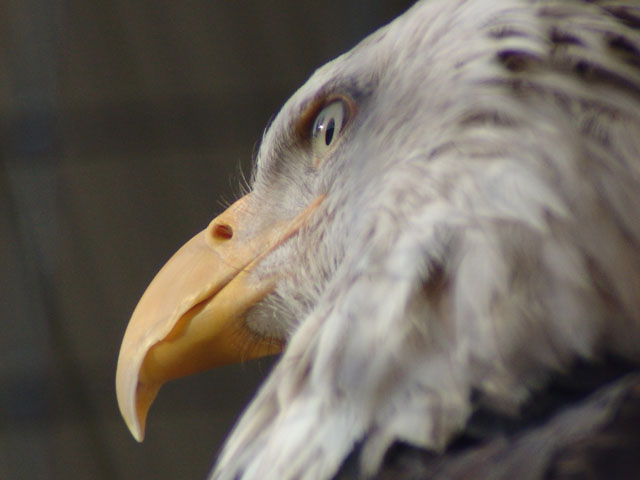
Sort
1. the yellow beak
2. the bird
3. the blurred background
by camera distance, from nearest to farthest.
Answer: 1. the bird
2. the yellow beak
3. the blurred background

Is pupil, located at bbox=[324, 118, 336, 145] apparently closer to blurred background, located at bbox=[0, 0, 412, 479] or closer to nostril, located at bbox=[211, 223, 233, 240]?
nostril, located at bbox=[211, 223, 233, 240]

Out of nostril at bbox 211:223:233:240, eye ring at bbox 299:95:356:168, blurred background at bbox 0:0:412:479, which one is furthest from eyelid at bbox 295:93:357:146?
blurred background at bbox 0:0:412:479

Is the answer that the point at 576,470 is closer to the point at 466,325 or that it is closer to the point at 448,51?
the point at 466,325

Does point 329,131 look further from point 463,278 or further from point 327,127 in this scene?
point 463,278

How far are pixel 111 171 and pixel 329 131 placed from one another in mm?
1612

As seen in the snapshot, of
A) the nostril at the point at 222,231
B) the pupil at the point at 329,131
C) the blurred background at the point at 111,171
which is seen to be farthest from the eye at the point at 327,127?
the blurred background at the point at 111,171

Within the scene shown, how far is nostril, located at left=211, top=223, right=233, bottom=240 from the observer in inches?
36.7

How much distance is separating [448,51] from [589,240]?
9.6 inches

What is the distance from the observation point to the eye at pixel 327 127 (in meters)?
0.88

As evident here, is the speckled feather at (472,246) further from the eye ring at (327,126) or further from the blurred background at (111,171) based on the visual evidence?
the blurred background at (111,171)

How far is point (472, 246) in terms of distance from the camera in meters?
0.65

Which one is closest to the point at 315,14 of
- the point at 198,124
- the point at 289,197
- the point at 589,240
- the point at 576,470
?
the point at 198,124

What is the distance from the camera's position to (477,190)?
0.68m

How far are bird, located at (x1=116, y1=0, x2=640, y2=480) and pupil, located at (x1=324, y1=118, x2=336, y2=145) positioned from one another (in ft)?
0.08
